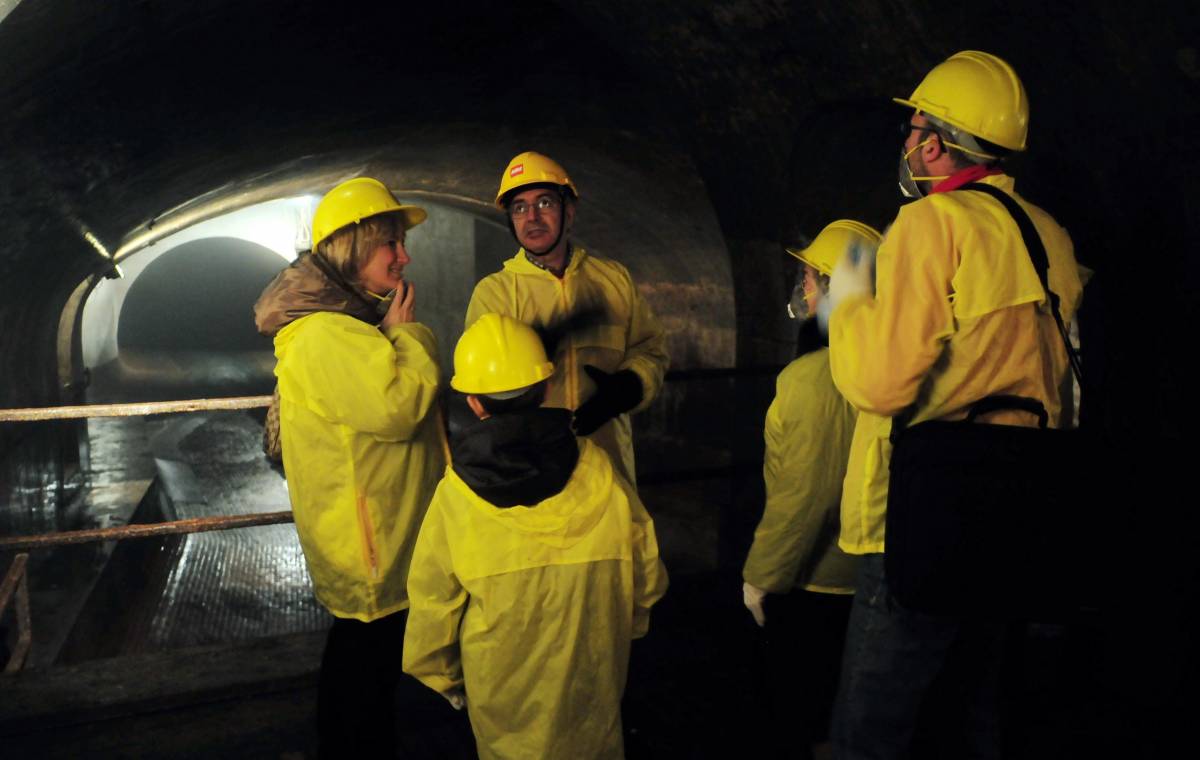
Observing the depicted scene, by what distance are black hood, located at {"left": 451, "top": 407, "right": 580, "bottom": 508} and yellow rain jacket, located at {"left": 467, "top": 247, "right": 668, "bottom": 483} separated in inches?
43.5

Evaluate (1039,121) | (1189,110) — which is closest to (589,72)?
(1039,121)

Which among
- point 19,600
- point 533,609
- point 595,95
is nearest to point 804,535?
point 533,609

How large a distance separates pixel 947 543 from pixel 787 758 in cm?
125

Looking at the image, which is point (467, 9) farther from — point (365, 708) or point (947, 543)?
point (947, 543)

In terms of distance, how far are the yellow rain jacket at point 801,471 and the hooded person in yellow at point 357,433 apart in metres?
0.94

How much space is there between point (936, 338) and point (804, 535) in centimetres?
91

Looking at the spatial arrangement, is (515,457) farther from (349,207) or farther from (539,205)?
(539,205)

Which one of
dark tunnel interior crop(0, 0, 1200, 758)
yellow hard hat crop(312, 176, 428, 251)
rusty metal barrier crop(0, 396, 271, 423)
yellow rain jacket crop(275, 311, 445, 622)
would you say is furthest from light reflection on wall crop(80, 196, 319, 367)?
yellow rain jacket crop(275, 311, 445, 622)

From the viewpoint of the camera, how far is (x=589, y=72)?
17.5ft

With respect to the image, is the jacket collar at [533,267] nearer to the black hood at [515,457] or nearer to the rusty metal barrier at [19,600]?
the black hood at [515,457]

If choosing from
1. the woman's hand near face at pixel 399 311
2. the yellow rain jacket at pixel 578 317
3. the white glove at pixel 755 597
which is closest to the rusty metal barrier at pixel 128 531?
the yellow rain jacket at pixel 578 317

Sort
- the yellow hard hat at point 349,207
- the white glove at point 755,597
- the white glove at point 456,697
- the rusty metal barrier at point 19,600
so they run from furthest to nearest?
the rusty metal barrier at point 19,600, the white glove at point 755,597, the yellow hard hat at point 349,207, the white glove at point 456,697

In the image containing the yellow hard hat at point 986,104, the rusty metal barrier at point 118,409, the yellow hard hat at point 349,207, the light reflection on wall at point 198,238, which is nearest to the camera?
the yellow hard hat at point 986,104

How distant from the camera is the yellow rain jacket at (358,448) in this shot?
7.05 feet
